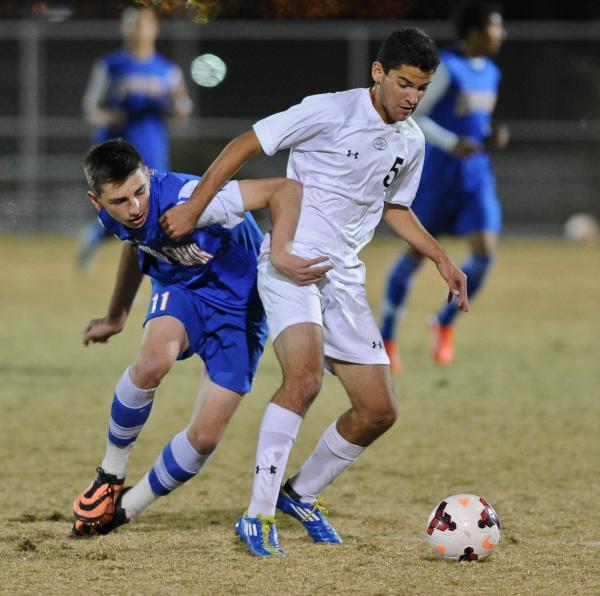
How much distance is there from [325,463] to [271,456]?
0.32 m

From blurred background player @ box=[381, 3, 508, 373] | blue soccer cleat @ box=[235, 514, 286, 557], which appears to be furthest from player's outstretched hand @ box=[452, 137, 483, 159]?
blue soccer cleat @ box=[235, 514, 286, 557]

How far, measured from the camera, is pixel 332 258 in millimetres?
4566

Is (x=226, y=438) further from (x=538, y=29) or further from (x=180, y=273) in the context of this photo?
(x=538, y=29)

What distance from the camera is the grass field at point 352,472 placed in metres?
4.03

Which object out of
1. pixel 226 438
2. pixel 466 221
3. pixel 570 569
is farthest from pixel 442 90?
pixel 570 569

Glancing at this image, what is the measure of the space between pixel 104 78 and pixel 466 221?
4.60 metres

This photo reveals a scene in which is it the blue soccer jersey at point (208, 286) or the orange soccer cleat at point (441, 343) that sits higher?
the blue soccer jersey at point (208, 286)

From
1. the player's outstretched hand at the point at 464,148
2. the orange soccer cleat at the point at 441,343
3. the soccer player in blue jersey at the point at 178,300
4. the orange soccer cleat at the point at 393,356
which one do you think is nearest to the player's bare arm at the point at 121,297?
the soccer player in blue jersey at the point at 178,300

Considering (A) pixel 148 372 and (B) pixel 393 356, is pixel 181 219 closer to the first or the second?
(A) pixel 148 372

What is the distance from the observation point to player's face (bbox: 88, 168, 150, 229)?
174 inches

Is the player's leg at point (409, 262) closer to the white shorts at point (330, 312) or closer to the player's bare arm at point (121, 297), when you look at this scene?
the player's bare arm at point (121, 297)

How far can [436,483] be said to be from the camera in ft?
18.3

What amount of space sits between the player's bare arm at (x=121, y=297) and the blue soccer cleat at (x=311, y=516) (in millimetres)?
936

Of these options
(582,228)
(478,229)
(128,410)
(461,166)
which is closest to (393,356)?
(478,229)
